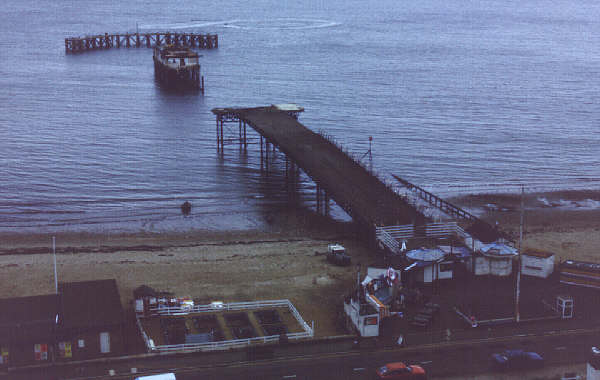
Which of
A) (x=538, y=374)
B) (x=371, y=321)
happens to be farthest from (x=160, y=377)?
(x=538, y=374)

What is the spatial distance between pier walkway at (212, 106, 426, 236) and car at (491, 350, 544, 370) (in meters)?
16.6

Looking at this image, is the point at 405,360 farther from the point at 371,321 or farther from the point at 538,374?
the point at 538,374

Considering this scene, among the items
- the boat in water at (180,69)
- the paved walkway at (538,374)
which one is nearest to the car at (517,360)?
the paved walkway at (538,374)

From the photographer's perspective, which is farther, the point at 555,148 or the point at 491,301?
the point at 555,148

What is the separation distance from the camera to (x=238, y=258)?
50094 millimetres

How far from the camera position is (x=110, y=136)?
87.1m

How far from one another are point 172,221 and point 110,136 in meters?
30.7

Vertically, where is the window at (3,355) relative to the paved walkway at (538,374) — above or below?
above

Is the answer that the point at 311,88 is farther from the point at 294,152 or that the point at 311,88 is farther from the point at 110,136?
the point at 294,152

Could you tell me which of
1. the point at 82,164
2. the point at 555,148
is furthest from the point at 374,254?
the point at 555,148

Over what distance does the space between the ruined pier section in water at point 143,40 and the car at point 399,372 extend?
134m

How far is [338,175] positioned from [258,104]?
48.0 metres

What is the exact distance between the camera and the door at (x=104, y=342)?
34.1 meters

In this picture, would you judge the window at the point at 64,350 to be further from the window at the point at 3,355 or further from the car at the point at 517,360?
the car at the point at 517,360
